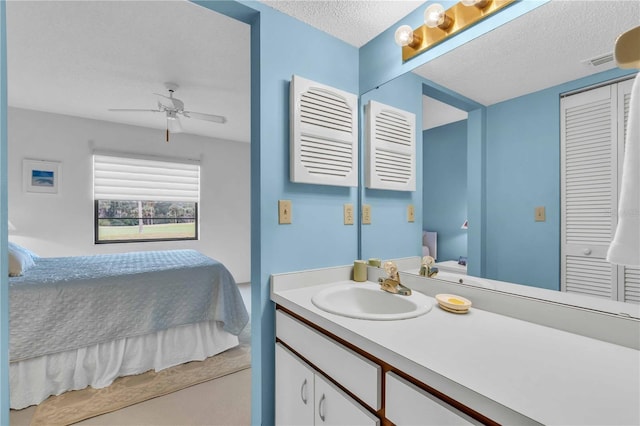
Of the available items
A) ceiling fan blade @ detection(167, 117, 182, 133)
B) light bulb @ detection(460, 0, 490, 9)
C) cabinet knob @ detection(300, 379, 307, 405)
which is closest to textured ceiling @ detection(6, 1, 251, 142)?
ceiling fan blade @ detection(167, 117, 182, 133)

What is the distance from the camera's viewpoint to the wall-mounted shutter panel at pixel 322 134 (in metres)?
1.44

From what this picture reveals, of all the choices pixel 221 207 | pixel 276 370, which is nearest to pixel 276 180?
pixel 276 370

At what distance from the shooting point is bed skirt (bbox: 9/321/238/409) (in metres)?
1.83

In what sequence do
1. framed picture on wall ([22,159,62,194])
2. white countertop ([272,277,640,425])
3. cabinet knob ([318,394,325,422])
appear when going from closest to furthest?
1. white countertop ([272,277,640,425])
2. cabinet knob ([318,394,325,422])
3. framed picture on wall ([22,159,62,194])

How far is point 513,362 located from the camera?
2.30 feet

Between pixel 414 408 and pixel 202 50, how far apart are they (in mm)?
2513

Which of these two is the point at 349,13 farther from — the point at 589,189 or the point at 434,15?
the point at 589,189

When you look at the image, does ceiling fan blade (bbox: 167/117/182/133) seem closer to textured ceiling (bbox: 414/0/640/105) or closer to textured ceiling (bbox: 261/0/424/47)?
textured ceiling (bbox: 261/0/424/47)

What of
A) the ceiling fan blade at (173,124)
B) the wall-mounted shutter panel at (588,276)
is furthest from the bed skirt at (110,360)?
the wall-mounted shutter panel at (588,276)

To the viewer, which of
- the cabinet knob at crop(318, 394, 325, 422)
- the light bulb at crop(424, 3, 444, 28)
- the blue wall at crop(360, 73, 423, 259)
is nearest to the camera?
the cabinet knob at crop(318, 394, 325, 422)

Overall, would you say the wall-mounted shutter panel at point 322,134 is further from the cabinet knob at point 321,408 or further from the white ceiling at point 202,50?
the cabinet knob at point 321,408

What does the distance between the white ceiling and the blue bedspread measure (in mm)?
1705

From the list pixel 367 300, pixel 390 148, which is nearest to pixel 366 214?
pixel 390 148

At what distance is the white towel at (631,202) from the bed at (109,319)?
8.25 ft
